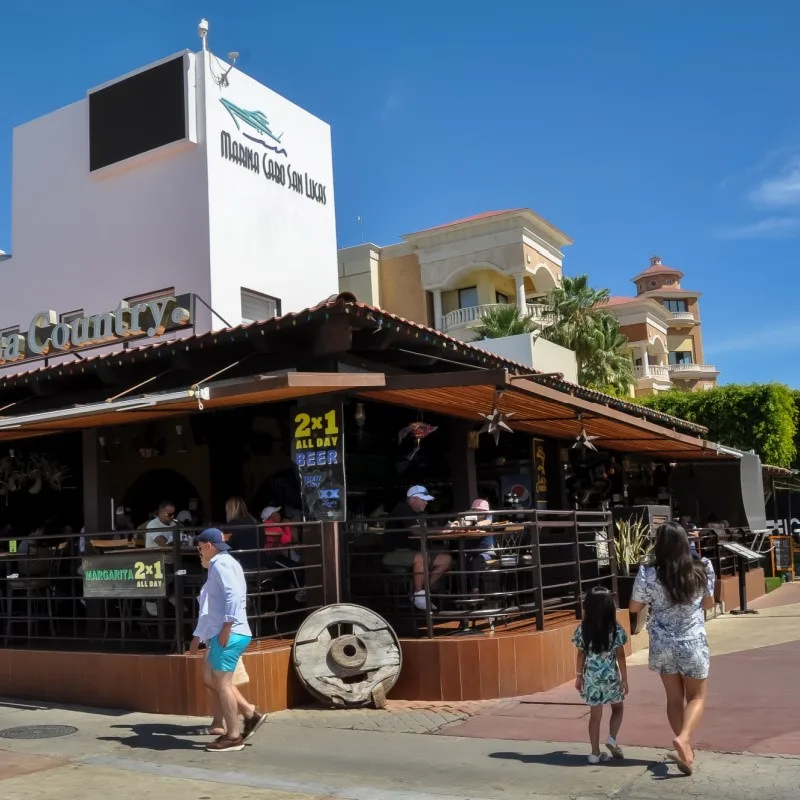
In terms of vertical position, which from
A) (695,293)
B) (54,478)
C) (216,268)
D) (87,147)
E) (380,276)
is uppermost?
(695,293)

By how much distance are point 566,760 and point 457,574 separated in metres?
2.76

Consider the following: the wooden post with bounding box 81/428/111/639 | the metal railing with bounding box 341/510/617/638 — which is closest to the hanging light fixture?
the wooden post with bounding box 81/428/111/639

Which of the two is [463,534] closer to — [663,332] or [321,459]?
[321,459]

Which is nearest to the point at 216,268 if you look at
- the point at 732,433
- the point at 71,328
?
the point at 71,328

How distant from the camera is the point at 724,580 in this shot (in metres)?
16.1

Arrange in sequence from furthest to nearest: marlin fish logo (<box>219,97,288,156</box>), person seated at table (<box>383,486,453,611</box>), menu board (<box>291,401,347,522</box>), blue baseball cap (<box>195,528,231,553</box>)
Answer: marlin fish logo (<box>219,97,288,156</box>) → menu board (<box>291,401,347,522</box>) → person seated at table (<box>383,486,453,611</box>) → blue baseball cap (<box>195,528,231,553</box>)

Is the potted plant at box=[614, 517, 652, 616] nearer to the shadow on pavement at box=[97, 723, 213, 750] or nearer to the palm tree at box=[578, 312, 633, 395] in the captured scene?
the shadow on pavement at box=[97, 723, 213, 750]

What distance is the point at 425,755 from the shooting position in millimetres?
6832

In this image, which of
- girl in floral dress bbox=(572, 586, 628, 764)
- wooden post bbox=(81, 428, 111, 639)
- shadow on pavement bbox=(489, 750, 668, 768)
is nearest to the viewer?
shadow on pavement bbox=(489, 750, 668, 768)

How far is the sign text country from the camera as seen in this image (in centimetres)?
1914

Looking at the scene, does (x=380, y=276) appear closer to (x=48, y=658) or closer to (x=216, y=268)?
(x=216, y=268)

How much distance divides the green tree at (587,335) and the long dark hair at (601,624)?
95.1ft

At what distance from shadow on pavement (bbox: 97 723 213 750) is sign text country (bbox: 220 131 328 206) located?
43.9ft

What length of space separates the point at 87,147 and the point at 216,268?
479cm
